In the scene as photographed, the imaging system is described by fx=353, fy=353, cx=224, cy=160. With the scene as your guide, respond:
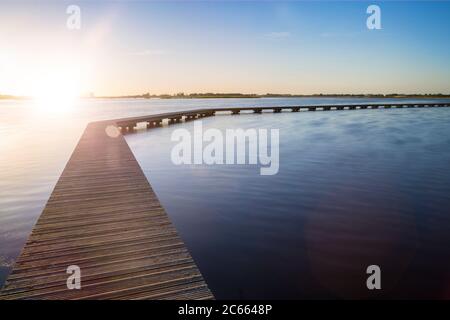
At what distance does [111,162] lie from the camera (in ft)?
38.3

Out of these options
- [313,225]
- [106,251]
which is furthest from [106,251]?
[313,225]

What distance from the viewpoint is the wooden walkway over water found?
13.7 feet

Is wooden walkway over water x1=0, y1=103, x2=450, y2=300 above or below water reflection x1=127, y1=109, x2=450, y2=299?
above

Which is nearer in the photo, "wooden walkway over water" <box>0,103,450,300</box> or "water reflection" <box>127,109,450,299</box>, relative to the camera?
"wooden walkway over water" <box>0,103,450,300</box>

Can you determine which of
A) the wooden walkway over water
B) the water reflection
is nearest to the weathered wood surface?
the wooden walkway over water

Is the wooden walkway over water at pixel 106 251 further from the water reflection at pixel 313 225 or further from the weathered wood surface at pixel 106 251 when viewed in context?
the water reflection at pixel 313 225

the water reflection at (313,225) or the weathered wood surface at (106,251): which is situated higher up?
the weathered wood surface at (106,251)

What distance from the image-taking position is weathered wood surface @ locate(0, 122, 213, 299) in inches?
164

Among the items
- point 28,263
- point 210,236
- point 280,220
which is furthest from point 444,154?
point 28,263

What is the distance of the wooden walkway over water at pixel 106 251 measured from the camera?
4180mm

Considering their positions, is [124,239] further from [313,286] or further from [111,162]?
[111,162]

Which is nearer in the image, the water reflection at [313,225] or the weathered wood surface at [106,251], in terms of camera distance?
the weathered wood surface at [106,251]

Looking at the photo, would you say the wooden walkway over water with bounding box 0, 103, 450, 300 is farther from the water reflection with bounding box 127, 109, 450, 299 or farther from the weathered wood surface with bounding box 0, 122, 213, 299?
the water reflection with bounding box 127, 109, 450, 299

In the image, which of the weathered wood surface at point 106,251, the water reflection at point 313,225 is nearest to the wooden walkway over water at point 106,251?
the weathered wood surface at point 106,251
